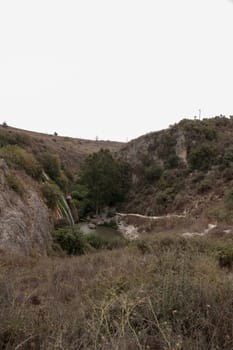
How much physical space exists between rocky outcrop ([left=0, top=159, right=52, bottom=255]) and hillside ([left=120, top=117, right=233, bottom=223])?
12570 millimetres

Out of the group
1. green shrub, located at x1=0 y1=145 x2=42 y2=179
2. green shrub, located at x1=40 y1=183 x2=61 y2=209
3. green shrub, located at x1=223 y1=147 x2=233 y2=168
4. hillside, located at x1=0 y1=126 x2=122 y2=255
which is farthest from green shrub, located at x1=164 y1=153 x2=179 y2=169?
green shrub, located at x1=40 y1=183 x2=61 y2=209

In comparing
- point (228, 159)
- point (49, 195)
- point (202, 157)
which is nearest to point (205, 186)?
point (228, 159)

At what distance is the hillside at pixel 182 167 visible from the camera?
2478 cm

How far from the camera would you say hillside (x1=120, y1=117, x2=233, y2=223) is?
24781 mm

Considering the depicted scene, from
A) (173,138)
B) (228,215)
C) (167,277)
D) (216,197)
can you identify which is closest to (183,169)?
(173,138)

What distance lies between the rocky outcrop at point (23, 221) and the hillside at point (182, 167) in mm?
12570

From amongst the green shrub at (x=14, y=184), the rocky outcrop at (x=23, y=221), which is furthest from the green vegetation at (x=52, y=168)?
the green shrub at (x=14, y=184)

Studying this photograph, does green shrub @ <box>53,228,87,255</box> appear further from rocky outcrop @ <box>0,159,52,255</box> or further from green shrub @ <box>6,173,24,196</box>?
green shrub @ <box>6,173,24,196</box>

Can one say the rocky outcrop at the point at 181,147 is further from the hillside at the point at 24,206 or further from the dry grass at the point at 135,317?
the dry grass at the point at 135,317

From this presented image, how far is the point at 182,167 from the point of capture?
98.6 feet

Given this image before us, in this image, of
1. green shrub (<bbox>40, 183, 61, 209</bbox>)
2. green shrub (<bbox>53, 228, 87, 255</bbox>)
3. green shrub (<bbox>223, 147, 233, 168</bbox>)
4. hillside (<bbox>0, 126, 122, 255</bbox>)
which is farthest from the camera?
green shrub (<bbox>223, 147, 233, 168</bbox>)

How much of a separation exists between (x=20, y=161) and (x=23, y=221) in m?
4.95

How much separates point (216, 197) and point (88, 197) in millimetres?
13926

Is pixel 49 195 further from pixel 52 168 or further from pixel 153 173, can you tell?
pixel 153 173
